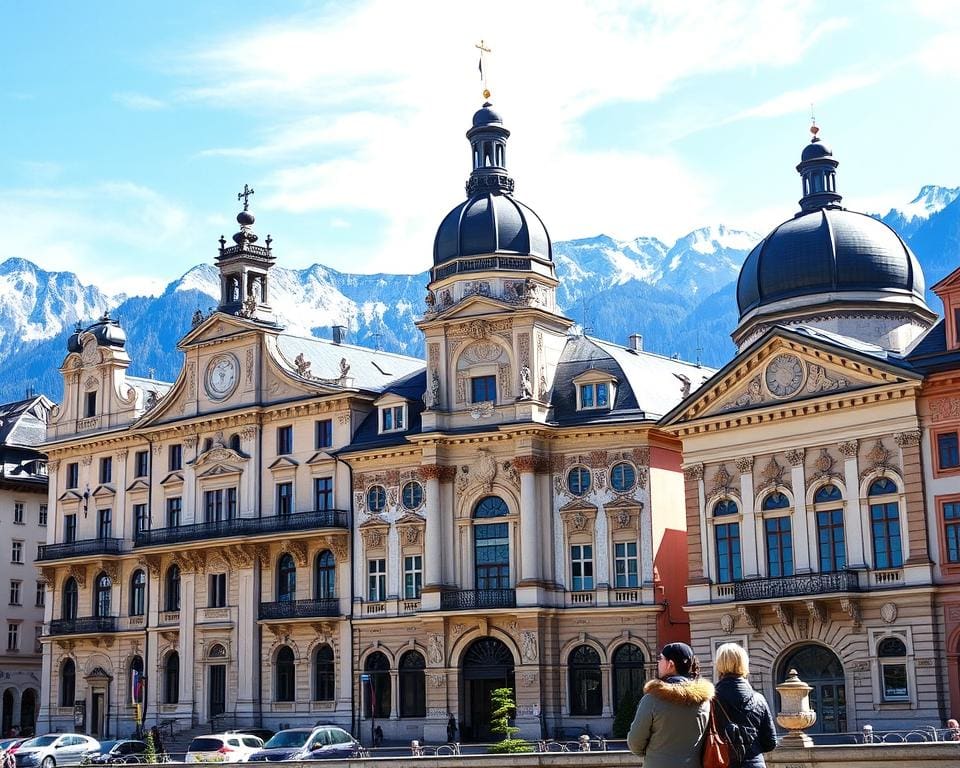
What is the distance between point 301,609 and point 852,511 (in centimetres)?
2712

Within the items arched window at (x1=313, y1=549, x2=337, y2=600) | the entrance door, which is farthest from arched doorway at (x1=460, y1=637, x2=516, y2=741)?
the entrance door

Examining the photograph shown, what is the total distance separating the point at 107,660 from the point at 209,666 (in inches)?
333

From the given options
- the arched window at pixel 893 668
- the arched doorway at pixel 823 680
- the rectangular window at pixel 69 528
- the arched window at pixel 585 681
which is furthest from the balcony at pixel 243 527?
the arched window at pixel 893 668

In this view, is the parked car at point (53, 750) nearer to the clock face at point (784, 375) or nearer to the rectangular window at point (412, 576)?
the rectangular window at point (412, 576)

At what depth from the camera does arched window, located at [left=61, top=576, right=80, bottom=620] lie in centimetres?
7675

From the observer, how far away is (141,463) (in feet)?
246

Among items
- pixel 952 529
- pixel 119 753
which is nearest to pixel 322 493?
pixel 119 753

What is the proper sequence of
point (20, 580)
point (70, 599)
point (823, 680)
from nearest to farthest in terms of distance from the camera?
point (823, 680) → point (70, 599) → point (20, 580)

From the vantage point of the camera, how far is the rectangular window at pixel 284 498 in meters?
67.6

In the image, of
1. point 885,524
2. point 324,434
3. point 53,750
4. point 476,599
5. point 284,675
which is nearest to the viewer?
point 885,524

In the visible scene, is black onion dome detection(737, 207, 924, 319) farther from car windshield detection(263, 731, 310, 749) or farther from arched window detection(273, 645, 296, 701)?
arched window detection(273, 645, 296, 701)

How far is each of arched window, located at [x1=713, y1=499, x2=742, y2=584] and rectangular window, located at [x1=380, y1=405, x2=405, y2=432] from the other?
16.8 m

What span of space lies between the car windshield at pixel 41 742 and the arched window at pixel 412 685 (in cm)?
1489

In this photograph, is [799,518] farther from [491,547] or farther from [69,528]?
[69,528]
